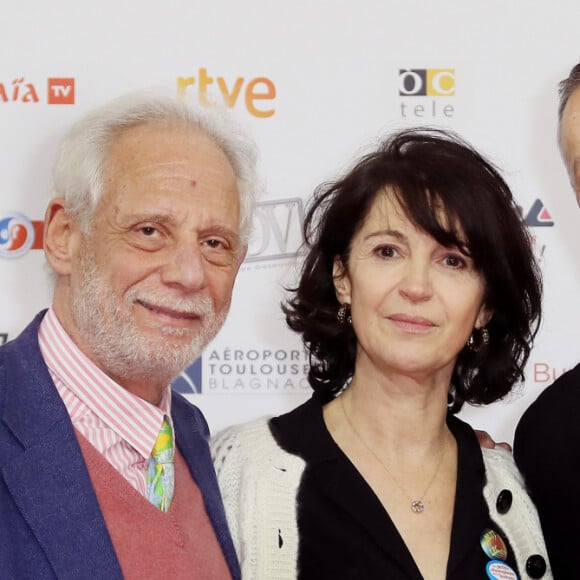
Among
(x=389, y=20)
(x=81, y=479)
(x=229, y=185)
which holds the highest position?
(x=389, y=20)

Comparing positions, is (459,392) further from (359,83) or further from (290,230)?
(359,83)

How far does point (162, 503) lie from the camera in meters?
1.88

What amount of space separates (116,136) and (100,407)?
21.9 inches

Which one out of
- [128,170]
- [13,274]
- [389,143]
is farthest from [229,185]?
[13,274]

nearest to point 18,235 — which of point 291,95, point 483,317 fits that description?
point 291,95

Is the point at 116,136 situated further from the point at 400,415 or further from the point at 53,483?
the point at 400,415

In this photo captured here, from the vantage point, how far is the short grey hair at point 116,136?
197cm

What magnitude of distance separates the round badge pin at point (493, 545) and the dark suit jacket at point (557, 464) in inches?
6.1

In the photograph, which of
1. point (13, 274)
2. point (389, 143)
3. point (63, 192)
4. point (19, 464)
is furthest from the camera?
point (13, 274)

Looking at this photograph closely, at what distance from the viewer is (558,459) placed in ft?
7.40

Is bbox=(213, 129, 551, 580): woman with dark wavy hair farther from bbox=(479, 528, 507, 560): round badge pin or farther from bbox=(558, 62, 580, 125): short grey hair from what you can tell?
bbox=(558, 62, 580, 125): short grey hair

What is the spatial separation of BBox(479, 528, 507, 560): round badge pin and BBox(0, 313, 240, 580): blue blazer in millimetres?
836

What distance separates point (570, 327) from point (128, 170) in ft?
5.75

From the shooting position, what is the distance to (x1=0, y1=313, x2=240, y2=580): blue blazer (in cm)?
157
